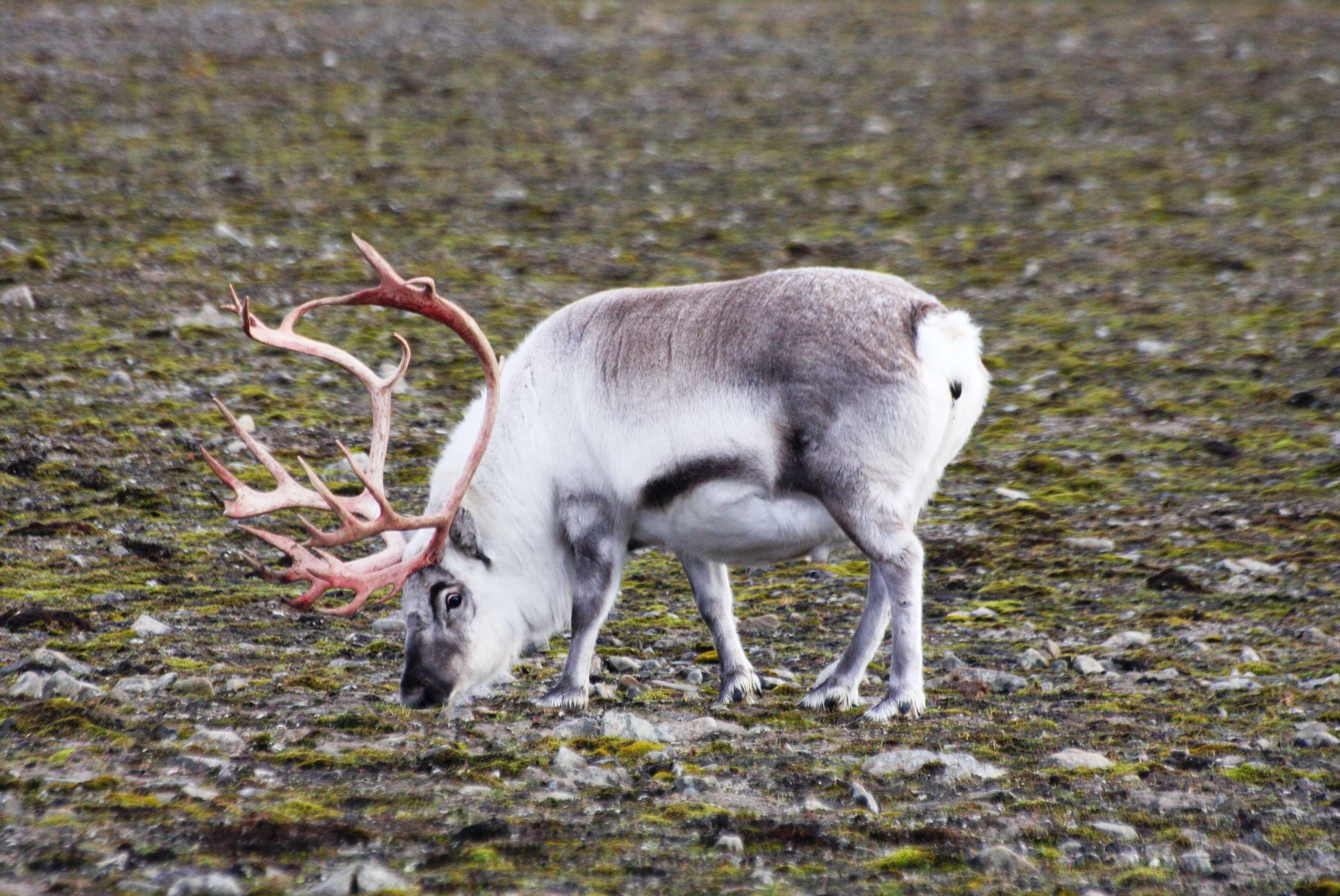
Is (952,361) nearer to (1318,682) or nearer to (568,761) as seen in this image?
(1318,682)

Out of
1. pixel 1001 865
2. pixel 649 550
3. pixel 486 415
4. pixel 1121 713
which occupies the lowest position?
pixel 649 550

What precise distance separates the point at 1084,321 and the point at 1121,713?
6.44 metres

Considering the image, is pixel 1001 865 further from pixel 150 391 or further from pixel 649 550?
pixel 150 391

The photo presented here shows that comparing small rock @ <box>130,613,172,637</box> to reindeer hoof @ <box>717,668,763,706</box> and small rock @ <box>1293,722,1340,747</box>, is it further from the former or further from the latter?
small rock @ <box>1293,722,1340,747</box>

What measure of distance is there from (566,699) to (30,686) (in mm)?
2076

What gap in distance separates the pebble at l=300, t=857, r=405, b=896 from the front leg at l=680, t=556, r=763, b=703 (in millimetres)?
2583

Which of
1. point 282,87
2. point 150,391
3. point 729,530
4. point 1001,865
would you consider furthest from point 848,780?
point 282,87

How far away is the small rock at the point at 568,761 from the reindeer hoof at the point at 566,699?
A: 3.05 ft

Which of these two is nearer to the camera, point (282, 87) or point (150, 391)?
point (150, 391)

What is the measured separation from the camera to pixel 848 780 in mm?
5156

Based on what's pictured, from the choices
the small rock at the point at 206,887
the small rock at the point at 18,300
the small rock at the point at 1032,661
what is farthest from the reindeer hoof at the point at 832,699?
the small rock at the point at 18,300

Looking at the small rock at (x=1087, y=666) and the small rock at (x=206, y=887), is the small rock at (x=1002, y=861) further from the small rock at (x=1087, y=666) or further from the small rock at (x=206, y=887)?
the small rock at (x=1087, y=666)

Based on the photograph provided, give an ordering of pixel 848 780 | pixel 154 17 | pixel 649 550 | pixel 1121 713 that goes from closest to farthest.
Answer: pixel 848 780, pixel 1121 713, pixel 649 550, pixel 154 17

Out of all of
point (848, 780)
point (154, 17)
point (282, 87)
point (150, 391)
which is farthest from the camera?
point (154, 17)
